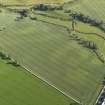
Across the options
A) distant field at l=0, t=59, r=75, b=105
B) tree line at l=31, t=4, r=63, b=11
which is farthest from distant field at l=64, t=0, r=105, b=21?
distant field at l=0, t=59, r=75, b=105

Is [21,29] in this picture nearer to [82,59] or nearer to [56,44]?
[56,44]

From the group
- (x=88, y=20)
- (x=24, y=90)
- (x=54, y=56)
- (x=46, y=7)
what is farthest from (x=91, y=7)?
(x=24, y=90)

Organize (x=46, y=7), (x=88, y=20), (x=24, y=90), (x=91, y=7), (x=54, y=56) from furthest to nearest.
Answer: (x=91, y=7) → (x=46, y=7) → (x=88, y=20) → (x=54, y=56) → (x=24, y=90)

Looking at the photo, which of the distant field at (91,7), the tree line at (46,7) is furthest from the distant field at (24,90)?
the distant field at (91,7)

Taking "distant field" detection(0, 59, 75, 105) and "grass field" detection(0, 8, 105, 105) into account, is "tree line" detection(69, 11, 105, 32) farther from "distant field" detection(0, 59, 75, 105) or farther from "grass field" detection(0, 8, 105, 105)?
"distant field" detection(0, 59, 75, 105)

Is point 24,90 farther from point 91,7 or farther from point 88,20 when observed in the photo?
point 91,7

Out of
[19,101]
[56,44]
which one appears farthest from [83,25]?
[19,101]

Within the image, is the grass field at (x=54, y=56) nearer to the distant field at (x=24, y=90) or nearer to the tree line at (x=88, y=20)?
the distant field at (x=24, y=90)
